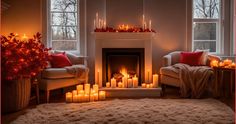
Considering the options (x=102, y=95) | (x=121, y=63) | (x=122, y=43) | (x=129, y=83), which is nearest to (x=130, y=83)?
(x=129, y=83)

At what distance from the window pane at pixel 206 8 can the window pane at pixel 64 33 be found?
247 centimetres

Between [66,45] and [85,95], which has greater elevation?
[66,45]

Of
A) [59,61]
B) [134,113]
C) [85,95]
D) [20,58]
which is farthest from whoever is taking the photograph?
[59,61]

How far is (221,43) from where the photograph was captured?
5.09m

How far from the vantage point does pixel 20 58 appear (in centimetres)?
316

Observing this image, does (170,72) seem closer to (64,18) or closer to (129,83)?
(129,83)

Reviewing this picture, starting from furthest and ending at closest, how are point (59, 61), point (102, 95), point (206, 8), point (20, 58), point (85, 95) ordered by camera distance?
point (206, 8), point (59, 61), point (102, 95), point (85, 95), point (20, 58)

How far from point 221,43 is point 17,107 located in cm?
393

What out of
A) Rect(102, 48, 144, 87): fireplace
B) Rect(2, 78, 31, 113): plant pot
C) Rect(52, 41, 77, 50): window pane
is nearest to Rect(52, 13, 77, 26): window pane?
Rect(52, 41, 77, 50): window pane

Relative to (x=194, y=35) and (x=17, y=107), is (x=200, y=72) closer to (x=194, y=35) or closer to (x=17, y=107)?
(x=194, y=35)

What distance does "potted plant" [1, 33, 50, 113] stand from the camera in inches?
120

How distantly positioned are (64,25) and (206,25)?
2.85 m

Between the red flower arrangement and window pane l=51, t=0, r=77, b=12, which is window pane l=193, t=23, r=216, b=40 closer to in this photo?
window pane l=51, t=0, r=77, b=12

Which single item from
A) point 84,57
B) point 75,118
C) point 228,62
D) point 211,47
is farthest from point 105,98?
point 211,47
